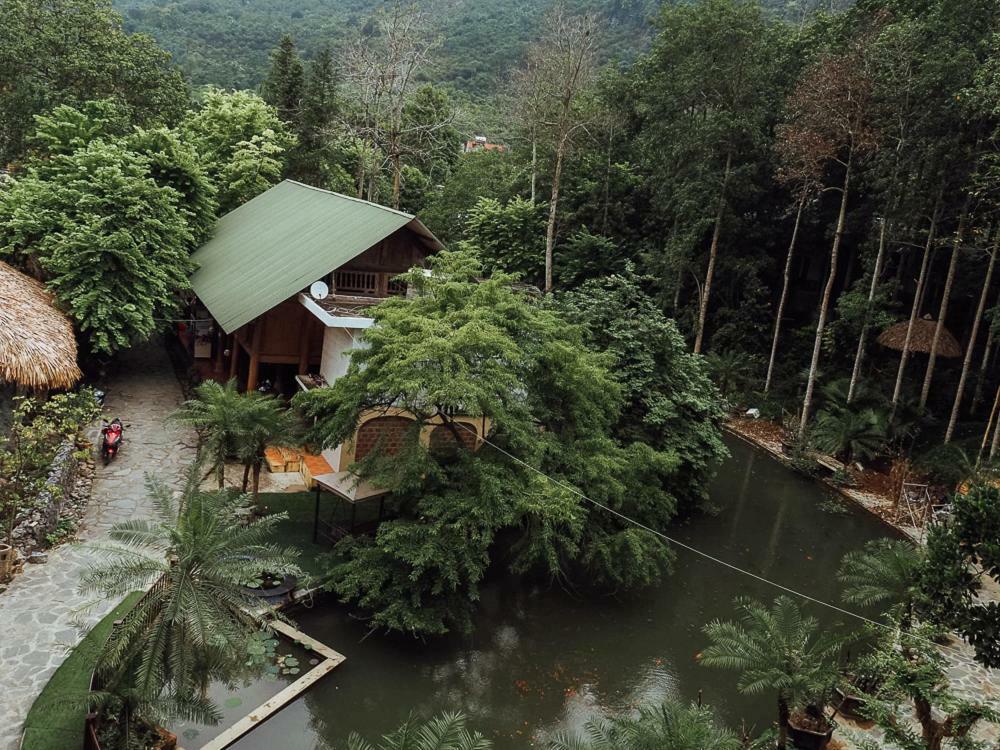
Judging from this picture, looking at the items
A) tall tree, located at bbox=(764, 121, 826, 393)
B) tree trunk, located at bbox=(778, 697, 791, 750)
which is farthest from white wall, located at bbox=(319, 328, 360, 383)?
tall tree, located at bbox=(764, 121, 826, 393)

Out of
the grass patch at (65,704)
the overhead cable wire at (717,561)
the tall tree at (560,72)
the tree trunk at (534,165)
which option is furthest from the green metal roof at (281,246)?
the tree trunk at (534,165)

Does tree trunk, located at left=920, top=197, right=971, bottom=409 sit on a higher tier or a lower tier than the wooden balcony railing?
→ higher

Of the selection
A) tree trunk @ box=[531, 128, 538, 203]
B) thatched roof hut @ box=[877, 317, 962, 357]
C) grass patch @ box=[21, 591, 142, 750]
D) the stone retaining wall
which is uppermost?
tree trunk @ box=[531, 128, 538, 203]

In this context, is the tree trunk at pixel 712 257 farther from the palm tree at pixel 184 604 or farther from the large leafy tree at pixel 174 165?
the palm tree at pixel 184 604

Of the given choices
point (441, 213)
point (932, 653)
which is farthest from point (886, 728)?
point (441, 213)

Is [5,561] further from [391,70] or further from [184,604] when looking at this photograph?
[391,70]

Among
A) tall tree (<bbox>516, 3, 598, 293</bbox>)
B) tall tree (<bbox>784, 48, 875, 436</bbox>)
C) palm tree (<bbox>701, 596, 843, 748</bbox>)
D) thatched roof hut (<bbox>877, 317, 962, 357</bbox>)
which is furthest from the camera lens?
tall tree (<bbox>516, 3, 598, 293</bbox>)

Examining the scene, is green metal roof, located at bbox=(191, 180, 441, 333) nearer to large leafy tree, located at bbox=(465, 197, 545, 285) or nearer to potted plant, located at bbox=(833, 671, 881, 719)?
large leafy tree, located at bbox=(465, 197, 545, 285)
